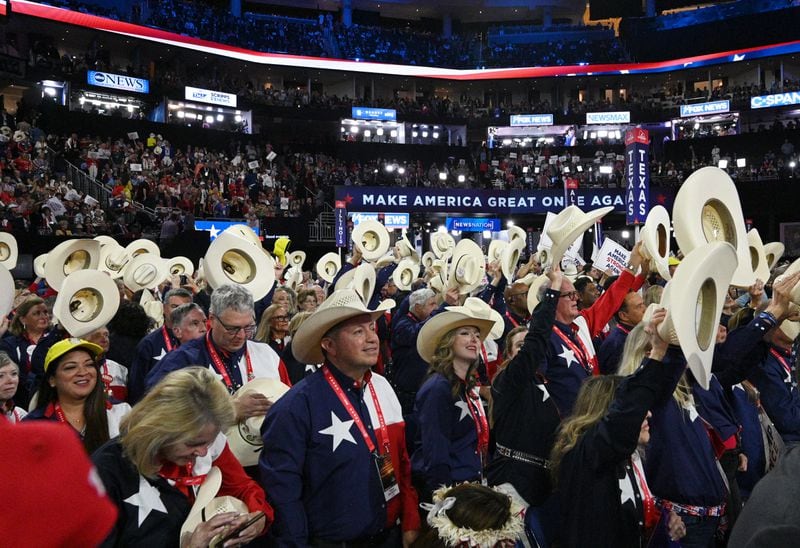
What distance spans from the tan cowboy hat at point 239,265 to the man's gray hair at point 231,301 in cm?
171

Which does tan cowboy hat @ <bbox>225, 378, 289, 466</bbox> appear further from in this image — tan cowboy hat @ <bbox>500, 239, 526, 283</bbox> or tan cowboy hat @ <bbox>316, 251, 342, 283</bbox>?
tan cowboy hat @ <bbox>316, 251, 342, 283</bbox>

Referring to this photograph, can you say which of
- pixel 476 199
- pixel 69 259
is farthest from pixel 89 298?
pixel 476 199

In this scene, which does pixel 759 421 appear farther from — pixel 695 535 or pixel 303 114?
pixel 303 114

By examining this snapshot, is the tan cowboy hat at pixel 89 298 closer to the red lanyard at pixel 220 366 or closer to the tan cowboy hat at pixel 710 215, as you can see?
the red lanyard at pixel 220 366

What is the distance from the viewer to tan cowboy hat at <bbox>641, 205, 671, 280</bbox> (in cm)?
401

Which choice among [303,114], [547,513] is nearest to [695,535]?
[547,513]

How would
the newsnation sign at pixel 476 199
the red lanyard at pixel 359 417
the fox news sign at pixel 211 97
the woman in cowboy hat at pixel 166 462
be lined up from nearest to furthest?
the woman in cowboy hat at pixel 166 462
the red lanyard at pixel 359 417
the newsnation sign at pixel 476 199
the fox news sign at pixel 211 97

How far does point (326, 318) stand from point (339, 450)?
22.3 inches

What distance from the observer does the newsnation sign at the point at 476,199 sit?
29.5 metres

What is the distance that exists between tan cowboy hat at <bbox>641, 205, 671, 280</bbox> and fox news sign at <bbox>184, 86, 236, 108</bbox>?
100 feet

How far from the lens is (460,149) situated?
38.2 meters


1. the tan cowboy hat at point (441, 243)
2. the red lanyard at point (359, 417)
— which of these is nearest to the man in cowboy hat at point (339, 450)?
the red lanyard at point (359, 417)

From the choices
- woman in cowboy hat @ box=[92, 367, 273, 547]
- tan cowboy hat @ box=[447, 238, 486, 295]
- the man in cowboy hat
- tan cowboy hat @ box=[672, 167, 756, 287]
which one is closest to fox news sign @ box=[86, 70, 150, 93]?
Answer: tan cowboy hat @ box=[447, 238, 486, 295]

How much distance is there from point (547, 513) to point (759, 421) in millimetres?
1878
